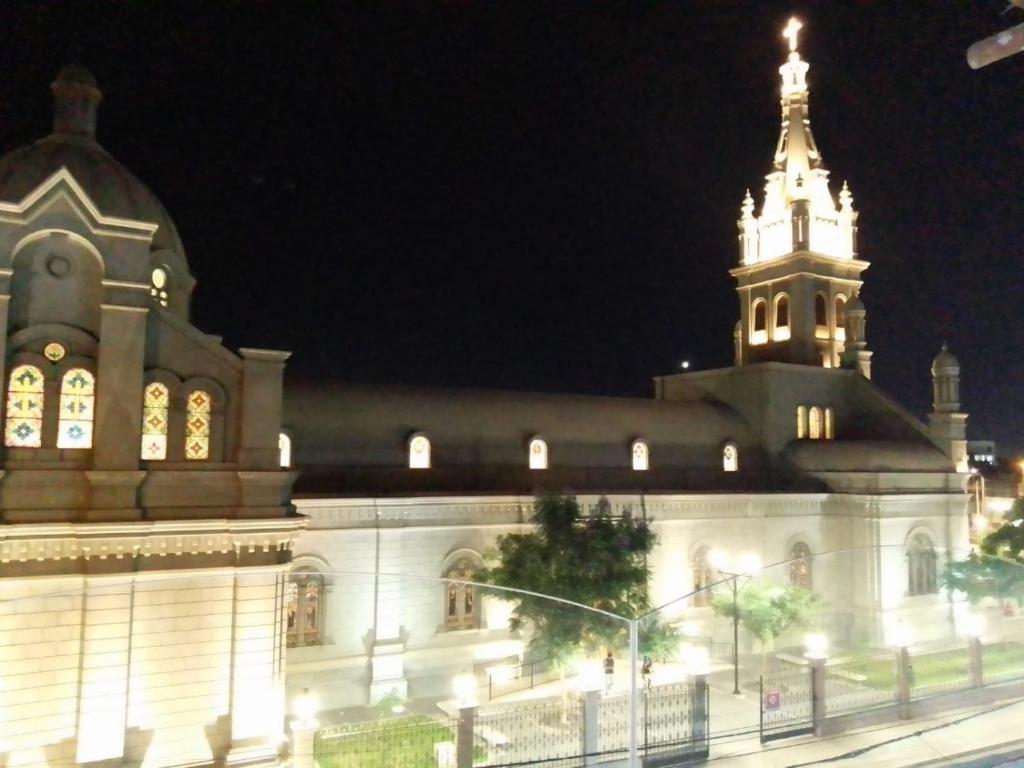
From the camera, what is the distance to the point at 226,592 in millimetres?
19891

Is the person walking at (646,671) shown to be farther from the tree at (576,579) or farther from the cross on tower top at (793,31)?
the cross on tower top at (793,31)

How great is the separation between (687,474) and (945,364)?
56.7 feet

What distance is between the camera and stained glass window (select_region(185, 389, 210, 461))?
20203 mm

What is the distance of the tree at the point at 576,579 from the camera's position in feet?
79.3

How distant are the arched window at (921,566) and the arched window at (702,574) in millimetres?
9969

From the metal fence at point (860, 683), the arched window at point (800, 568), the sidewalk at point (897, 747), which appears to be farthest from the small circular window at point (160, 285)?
the arched window at point (800, 568)

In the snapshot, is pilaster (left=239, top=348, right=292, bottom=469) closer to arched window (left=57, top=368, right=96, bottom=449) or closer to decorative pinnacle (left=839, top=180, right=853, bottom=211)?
arched window (left=57, top=368, right=96, bottom=449)

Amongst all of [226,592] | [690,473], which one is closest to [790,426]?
[690,473]

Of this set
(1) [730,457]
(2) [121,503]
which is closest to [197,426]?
(2) [121,503]

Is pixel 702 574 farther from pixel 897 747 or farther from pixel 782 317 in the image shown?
pixel 782 317

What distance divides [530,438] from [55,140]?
1913cm

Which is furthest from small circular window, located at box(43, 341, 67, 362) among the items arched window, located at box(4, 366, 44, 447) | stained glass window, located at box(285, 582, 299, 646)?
stained glass window, located at box(285, 582, 299, 646)

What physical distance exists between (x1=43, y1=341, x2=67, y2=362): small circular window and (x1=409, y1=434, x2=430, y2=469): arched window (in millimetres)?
13131

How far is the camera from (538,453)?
32.6 m
